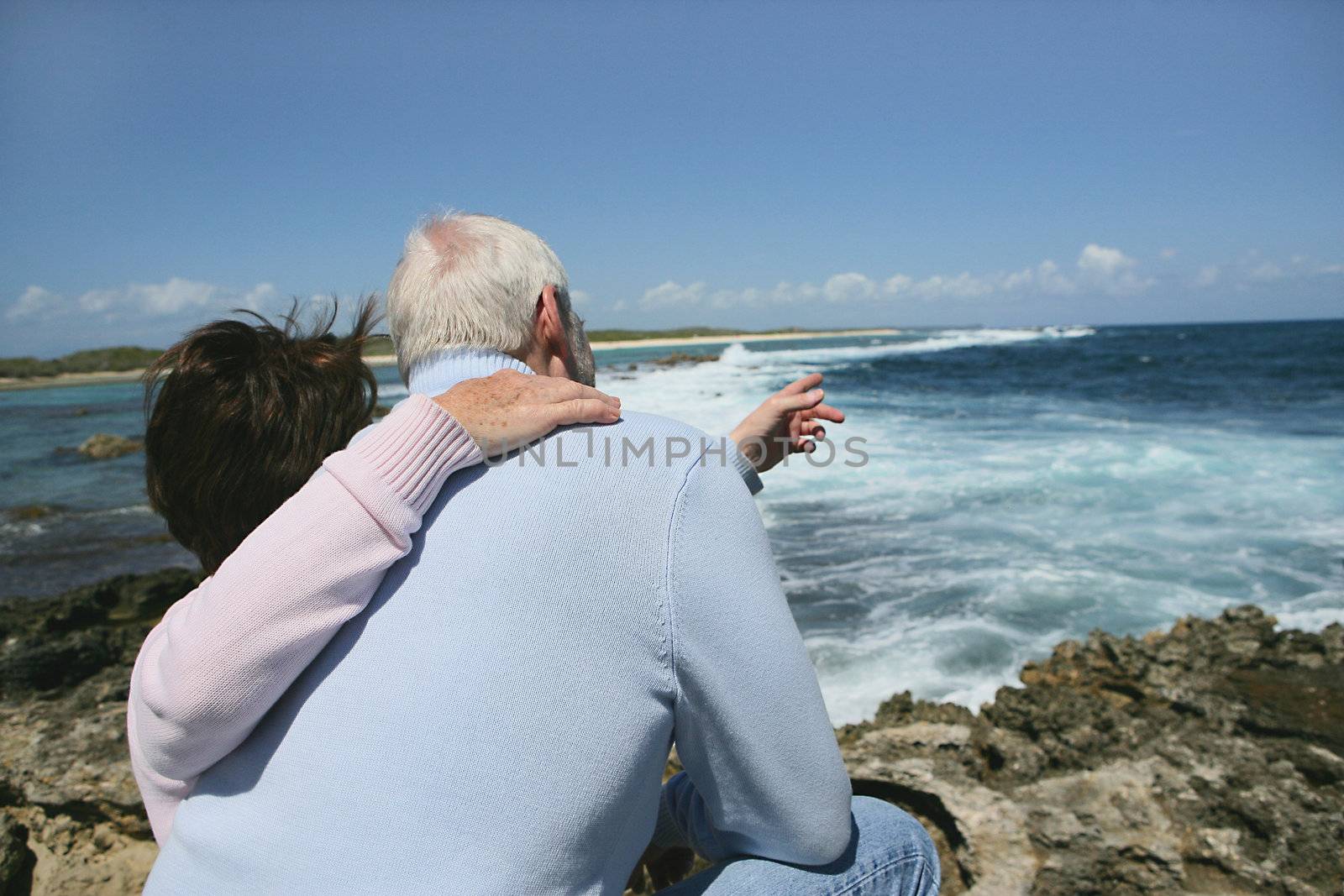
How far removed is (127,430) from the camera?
79.6 ft

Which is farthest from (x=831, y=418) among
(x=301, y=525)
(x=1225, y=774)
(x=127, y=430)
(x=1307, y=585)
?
(x=127, y=430)

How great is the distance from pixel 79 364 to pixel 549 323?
83.7 m

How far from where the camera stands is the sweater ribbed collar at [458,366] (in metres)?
1.48

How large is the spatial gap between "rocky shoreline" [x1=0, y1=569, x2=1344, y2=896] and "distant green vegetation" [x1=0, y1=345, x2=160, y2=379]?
68.3 meters

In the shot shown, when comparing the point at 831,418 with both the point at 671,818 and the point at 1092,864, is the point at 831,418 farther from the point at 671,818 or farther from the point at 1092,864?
the point at 1092,864

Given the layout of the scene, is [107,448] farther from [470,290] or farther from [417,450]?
[417,450]

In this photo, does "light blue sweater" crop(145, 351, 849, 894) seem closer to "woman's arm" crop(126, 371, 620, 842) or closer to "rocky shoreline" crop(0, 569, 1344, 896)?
"woman's arm" crop(126, 371, 620, 842)

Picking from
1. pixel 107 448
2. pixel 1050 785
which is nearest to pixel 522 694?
pixel 1050 785

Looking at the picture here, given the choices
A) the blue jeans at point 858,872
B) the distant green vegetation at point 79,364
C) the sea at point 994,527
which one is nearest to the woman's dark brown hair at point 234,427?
the blue jeans at point 858,872

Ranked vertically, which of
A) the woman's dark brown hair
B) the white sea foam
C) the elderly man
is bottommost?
the white sea foam

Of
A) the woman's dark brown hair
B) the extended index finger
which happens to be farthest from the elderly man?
the extended index finger

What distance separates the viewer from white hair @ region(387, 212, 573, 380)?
1.50 m

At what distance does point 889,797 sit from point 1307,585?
5907 mm

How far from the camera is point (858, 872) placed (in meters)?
1.52
